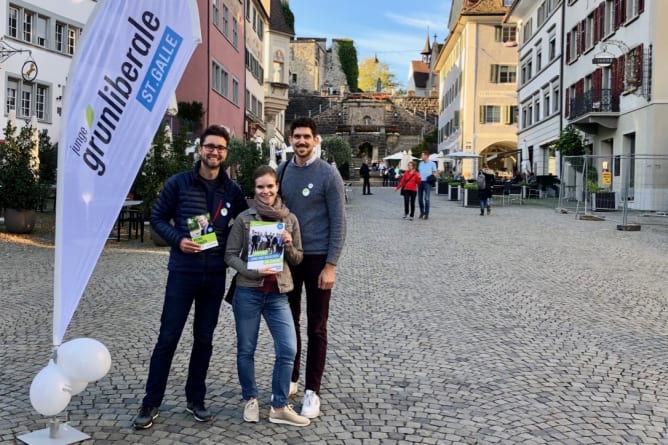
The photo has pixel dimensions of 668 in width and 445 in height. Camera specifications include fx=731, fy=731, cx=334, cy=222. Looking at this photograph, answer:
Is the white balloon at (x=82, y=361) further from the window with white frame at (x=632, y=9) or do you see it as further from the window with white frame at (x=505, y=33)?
the window with white frame at (x=505, y=33)

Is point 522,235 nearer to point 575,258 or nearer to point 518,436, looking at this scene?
point 575,258

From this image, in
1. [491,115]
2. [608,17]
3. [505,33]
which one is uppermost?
[505,33]

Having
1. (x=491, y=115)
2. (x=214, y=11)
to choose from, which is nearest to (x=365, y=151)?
(x=491, y=115)

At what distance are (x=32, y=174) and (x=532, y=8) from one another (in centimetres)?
3848

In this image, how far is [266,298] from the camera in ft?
14.7

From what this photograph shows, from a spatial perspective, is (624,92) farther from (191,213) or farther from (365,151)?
(365,151)

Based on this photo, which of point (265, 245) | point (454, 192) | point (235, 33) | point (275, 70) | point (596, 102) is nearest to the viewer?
point (265, 245)

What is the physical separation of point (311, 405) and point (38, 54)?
27.9 m

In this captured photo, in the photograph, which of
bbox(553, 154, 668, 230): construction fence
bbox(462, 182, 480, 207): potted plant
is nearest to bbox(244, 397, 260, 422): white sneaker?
bbox(553, 154, 668, 230): construction fence

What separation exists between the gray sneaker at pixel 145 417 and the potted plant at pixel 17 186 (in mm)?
12069

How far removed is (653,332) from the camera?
721cm

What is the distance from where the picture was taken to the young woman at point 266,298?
4371mm

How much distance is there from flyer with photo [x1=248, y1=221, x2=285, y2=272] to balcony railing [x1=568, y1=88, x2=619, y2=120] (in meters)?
28.4

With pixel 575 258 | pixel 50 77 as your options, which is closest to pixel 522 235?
pixel 575 258
